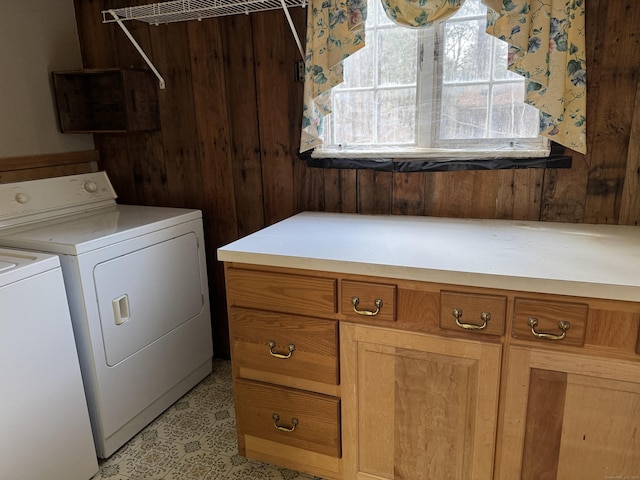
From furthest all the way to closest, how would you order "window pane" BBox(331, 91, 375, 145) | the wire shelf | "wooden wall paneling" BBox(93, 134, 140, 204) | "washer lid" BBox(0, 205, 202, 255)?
"wooden wall paneling" BBox(93, 134, 140, 204) < "window pane" BBox(331, 91, 375, 145) < the wire shelf < "washer lid" BBox(0, 205, 202, 255)

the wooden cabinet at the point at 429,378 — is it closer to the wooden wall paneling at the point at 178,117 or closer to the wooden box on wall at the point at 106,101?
the wooden wall paneling at the point at 178,117

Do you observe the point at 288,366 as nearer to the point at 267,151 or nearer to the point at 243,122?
the point at 267,151

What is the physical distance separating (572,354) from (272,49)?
172cm

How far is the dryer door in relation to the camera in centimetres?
187

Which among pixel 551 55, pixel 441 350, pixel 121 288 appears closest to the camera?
pixel 441 350

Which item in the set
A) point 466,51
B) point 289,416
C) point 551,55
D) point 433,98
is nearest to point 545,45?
point 551,55

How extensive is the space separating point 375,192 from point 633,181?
3.26 ft

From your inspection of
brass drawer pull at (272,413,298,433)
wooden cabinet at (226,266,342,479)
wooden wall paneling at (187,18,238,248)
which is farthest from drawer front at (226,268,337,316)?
wooden wall paneling at (187,18,238,248)

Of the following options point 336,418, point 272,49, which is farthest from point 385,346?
point 272,49

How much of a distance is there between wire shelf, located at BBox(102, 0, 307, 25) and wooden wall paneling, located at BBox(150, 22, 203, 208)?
3.5 inches

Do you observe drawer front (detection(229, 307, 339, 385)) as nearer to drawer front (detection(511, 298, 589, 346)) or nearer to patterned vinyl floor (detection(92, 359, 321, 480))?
patterned vinyl floor (detection(92, 359, 321, 480))

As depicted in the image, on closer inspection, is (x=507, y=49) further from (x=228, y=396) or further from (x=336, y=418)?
(x=228, y=396)

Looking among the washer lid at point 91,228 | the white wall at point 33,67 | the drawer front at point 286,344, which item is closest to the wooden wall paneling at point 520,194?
the drawer front at point 286,344

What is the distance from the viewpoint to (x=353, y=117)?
211 cm
